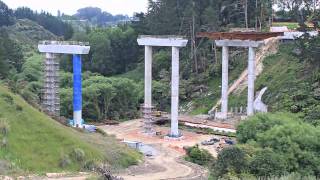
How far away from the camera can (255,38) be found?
200ft

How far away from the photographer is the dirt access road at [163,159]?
42.0 metres

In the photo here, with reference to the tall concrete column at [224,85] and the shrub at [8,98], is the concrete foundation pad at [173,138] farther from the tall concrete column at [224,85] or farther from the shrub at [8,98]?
the shrub at [8,98]

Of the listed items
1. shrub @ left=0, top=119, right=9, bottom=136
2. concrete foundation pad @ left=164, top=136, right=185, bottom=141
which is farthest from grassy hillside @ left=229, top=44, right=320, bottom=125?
shrub @ left=0, top=119, right=9, bottom=136

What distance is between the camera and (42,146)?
41719 mm

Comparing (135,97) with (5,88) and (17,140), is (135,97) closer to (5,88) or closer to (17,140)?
(5,88)

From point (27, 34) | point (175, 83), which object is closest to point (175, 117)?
point (175, 83)

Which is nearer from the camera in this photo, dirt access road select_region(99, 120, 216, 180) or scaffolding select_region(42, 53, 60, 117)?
dirt access road select_region(99, 120, 216, 180)

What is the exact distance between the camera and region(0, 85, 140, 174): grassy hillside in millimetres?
40125

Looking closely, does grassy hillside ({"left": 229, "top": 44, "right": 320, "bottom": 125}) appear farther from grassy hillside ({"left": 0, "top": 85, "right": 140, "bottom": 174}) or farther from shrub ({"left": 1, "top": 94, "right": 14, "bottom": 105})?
shrub ({"left": 1, "top": 94, "right": 14, "bottom": 105})

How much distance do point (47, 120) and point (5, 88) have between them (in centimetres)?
538

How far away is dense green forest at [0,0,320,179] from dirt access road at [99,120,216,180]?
2697mm

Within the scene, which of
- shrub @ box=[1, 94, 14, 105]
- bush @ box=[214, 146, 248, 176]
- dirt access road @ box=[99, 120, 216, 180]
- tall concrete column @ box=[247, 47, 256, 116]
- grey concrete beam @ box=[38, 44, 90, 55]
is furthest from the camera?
tall concrete column @ box=[247, 47, 256, 116]

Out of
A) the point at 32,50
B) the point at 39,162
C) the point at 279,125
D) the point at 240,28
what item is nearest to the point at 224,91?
the point at 240,28

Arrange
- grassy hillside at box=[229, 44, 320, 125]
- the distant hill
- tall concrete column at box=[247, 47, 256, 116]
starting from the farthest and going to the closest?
the distant hill
tall concrete column at box=[247, 47, 256, 116]
grassy hillside at box=[229, 44, 320, 125]
